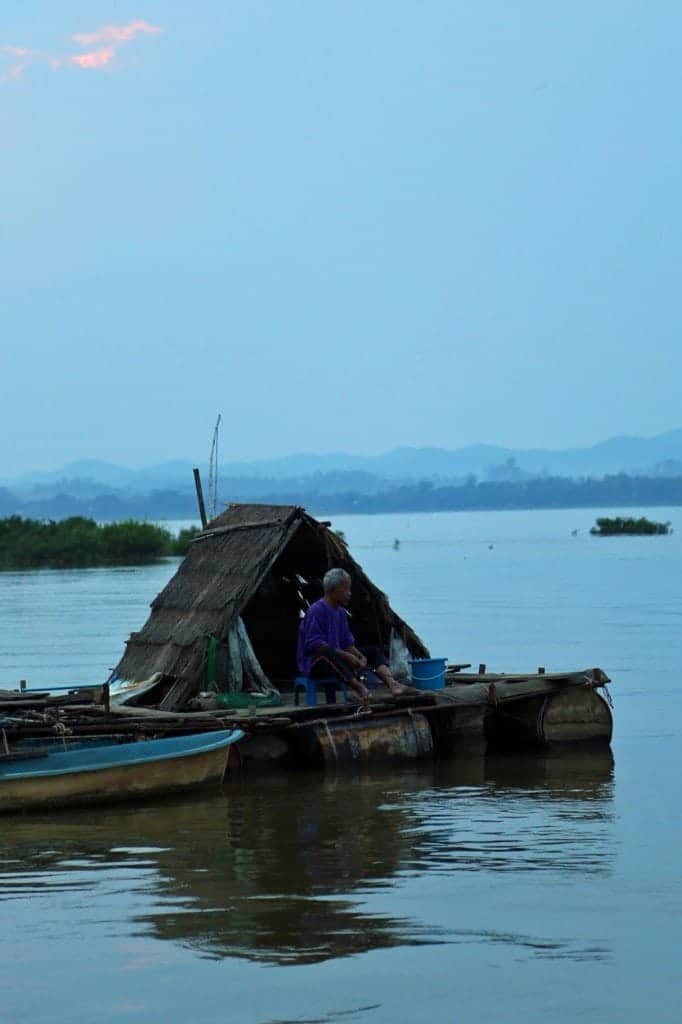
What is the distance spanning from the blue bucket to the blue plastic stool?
863mm

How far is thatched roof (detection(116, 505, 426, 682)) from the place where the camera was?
14.0 m

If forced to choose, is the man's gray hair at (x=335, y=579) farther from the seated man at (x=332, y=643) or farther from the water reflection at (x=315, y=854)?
the water reflection at (x=315, y=854)

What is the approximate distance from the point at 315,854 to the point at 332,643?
3358 millimetres

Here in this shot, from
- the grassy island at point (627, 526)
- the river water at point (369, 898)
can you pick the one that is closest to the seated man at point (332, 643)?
the river water at point (369, 898)

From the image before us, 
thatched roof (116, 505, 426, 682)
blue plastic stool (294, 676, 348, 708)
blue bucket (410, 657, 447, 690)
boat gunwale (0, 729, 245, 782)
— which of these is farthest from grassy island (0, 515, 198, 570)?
boat gunwale (0, 729, 245, 782)

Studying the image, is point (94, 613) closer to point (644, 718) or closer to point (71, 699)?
point (644, 718)

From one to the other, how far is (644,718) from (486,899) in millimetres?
8845

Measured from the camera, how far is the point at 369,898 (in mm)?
8953

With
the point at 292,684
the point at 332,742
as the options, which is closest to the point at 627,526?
the point at 292,684

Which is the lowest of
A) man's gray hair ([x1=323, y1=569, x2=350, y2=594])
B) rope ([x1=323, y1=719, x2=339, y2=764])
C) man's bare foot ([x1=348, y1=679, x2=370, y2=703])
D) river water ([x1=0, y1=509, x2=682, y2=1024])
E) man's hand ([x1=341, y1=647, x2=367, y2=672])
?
river water ([x1=0, y1=509, x2=682, y2=1024])

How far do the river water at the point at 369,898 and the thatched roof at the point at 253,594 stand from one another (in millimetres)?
1500

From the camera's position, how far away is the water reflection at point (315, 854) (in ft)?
27.2

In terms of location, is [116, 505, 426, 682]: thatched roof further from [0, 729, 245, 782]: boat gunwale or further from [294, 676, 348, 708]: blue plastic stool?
[0, 729, 245, 782]: boat gunwale

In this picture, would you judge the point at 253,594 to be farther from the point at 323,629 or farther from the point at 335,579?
the point at 335,579
